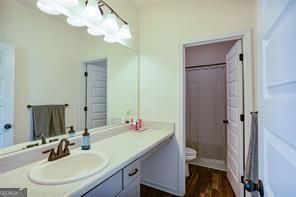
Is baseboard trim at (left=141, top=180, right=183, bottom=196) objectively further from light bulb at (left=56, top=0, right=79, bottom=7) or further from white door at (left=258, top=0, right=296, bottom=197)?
light bulb at (left=56, top=0, right=79, bottom=7)

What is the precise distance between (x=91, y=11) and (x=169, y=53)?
1080mm

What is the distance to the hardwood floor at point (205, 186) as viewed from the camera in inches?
83.4

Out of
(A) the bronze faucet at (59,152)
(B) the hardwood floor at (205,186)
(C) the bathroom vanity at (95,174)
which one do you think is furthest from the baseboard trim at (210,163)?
(A) the bronze faucet at (59,152)

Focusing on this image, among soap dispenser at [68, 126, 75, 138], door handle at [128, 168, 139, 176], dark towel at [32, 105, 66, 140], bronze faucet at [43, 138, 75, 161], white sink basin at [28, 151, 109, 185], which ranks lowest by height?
door handle at [128, 168, 139, 176]

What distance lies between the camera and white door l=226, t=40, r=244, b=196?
1908mm

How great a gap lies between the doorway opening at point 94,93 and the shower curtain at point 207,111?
190 centimetres

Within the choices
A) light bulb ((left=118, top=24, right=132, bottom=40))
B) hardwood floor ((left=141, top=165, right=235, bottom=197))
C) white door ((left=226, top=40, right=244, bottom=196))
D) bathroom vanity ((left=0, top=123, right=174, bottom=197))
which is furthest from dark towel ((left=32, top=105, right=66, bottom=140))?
white door ((left=226, top=40, right=244, bottom=196))

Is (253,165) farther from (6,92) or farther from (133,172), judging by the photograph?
(6,92)

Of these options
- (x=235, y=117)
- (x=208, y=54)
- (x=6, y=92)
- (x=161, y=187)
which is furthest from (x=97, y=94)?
(x=208, y=54)

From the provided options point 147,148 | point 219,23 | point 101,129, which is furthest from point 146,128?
point 219,23

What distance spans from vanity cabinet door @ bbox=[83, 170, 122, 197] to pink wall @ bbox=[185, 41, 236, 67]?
2.71m

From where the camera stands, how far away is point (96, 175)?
927 millimetres

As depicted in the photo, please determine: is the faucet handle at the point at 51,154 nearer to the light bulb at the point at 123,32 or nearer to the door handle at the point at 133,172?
the door handle at the point at 133,172

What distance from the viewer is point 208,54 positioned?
10.4 feet
